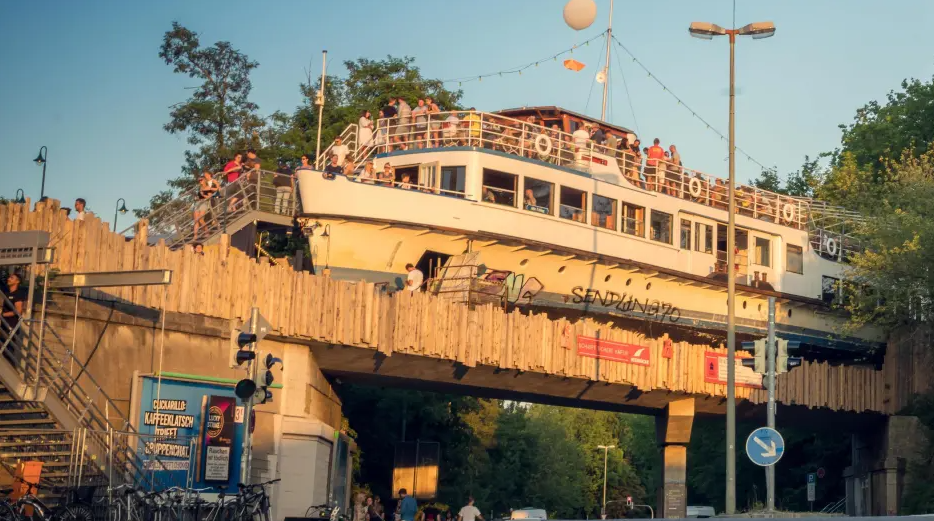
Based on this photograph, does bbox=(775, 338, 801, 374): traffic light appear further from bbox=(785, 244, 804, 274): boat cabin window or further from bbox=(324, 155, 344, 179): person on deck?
bbox=(785, 244, 804, 274): boat cabin window

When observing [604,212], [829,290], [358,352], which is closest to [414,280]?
[358,352]

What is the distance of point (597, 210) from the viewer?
130 ft

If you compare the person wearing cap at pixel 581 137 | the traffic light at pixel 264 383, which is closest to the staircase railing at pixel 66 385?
the traffic light at pixel 264 383

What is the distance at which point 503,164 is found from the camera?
37.5 m

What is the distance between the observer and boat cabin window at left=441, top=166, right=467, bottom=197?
36906 millimetres

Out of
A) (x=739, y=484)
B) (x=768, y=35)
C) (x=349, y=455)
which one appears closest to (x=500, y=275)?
(x=349, y=455)

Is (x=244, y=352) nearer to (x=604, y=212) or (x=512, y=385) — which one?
(x=512, y=385)

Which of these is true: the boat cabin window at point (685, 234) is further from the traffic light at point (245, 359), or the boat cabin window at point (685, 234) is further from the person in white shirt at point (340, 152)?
the traffic light at point (245, 359)

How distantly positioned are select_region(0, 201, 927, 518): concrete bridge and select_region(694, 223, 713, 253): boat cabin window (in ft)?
18.2

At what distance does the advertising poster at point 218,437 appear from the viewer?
27.9m

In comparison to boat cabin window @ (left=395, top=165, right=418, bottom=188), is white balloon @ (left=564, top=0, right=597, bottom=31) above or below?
above

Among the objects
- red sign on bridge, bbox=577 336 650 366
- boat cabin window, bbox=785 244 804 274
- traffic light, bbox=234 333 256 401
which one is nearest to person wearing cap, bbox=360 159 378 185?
red sign on bridge, bbox=577 336 650 366

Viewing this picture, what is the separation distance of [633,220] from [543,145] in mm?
4072

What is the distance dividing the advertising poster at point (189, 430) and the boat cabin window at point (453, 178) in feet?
34.8
